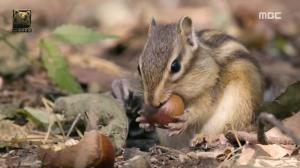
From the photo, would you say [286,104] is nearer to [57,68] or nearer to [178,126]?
[178,126]

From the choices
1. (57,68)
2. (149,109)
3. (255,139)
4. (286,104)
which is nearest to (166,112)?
(149,109)

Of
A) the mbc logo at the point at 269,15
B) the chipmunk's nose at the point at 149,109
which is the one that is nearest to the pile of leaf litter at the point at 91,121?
the chipmunk's nose at the point at 149,109

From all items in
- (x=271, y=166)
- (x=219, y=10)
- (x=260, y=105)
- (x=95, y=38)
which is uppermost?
(x=219, y=10)

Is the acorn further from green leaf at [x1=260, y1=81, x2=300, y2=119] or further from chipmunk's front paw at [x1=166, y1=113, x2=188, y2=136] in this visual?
green leaf at [x1=260, y1=81, x2=300, y2=119]

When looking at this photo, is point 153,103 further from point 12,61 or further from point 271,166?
point 12,61

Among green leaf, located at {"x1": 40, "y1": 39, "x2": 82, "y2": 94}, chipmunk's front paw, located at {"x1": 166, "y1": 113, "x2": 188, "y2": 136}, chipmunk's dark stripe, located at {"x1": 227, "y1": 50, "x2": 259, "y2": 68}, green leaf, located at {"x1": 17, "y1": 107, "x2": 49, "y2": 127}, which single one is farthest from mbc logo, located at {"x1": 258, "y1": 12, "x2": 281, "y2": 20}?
chipmunk's front paw, located at {"x1": 166, "y1": 113, "x2": 188, "y2": 136}

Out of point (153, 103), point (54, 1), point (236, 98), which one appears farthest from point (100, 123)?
point (54, 1)
